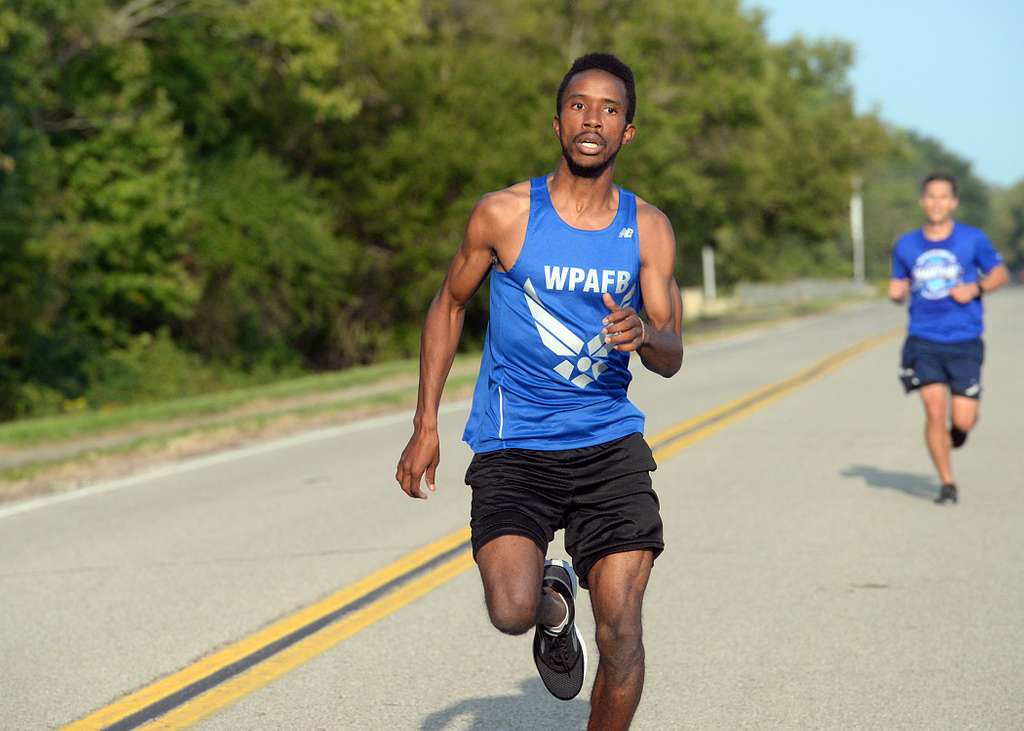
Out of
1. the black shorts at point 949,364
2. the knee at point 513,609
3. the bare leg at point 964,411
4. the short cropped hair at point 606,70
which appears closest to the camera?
the knee at point 513,609

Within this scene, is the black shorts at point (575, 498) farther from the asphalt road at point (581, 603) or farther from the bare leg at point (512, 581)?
the asphalt road at point (581, 603)

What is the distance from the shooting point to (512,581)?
176 inches

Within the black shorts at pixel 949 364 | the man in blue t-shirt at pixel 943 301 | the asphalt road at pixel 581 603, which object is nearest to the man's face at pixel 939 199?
the man in blue t-shirt at pixel 943 301

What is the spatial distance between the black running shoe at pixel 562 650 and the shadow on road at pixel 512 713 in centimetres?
65

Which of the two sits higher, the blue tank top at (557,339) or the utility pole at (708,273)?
the blue tank top at (557,339)

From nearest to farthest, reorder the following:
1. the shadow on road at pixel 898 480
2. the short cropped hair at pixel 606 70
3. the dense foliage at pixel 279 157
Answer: the short cropped hair at pixel 606 70 → the shadow on road at pixel 898 480 → the dense foliage at pixel 279 157

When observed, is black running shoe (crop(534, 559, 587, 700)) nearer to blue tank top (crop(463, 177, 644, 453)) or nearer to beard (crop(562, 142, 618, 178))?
blue tank top (crop(463, 177, 644, 453))

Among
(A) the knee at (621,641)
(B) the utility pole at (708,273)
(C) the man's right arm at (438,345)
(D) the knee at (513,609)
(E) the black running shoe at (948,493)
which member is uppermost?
(C) the man's right arm at (438,345)

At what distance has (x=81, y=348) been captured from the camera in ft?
100

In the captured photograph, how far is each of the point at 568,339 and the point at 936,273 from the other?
20.3ft

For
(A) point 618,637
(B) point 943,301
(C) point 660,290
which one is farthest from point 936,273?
(A) point 618,637

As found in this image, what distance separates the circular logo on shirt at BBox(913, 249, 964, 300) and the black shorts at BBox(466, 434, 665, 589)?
6.02 meters

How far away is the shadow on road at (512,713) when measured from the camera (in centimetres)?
552

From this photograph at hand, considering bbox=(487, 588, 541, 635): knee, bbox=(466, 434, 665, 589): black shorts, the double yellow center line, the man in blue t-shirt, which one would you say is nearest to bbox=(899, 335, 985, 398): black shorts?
the man in blue t-shirt
